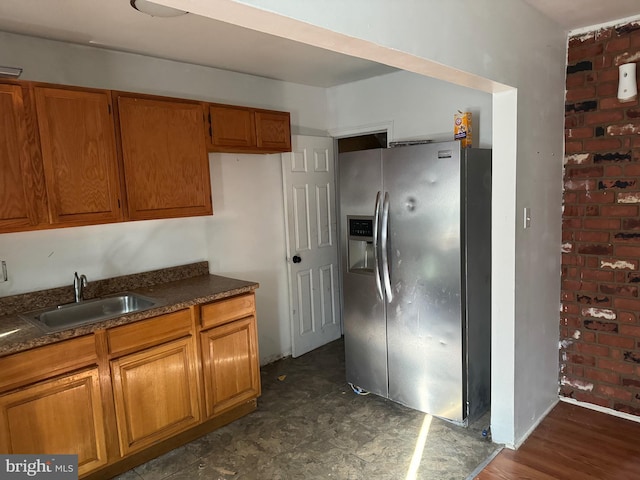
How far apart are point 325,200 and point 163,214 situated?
1724mm

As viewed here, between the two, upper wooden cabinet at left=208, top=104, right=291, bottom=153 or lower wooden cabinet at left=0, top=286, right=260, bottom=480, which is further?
upper wooden cabinet at left=208, top=104, right=291, bottom=153

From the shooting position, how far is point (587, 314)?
2.77 metres

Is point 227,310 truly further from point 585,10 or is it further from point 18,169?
point 585,10

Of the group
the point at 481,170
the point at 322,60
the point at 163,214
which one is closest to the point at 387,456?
the point at 481,170

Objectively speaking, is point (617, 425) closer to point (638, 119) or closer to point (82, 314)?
point (638, 119)

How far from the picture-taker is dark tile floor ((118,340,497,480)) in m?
2.31

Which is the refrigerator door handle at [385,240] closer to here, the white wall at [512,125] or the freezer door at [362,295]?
the freezer door at [362,295]

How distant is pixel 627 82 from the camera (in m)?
2.47

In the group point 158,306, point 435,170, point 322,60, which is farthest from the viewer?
point 322,60

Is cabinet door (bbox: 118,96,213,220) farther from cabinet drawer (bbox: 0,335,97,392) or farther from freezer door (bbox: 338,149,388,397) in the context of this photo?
freezer door (bbox: 338,149,388,397)

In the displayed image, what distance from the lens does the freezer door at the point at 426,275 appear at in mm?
2553

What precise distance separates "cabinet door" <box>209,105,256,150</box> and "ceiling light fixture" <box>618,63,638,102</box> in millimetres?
2294

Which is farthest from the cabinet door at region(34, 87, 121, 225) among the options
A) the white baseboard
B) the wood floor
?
the white baseboard

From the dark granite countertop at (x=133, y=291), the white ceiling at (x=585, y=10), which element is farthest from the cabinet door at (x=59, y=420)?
the white ceiling at (x=585, y=10)
